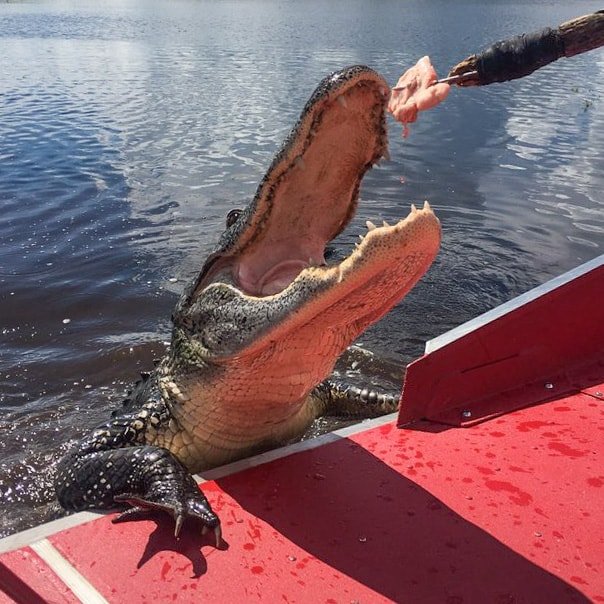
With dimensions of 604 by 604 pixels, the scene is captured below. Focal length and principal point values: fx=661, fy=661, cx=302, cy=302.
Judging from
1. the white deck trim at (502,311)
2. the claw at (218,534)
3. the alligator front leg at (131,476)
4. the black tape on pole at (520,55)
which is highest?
the black tape on pole at (520,55)

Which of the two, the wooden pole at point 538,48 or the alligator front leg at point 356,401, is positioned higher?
the wooden pole at point 538,48

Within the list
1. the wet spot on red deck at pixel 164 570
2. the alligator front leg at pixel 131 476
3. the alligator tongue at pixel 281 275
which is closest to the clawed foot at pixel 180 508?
the alligator front leg at pixel 131 476

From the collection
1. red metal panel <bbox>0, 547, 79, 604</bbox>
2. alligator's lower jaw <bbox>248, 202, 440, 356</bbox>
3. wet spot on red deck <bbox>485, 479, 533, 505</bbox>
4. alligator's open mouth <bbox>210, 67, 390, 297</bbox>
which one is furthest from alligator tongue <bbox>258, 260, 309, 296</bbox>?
red metal panel <bbox>0, 547, 79, 604</bbox>

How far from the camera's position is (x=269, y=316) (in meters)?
2.63

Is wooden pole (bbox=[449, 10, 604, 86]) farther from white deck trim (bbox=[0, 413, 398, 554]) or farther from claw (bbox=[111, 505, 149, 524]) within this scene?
claw (bbox=[111, 505, 149, 524])

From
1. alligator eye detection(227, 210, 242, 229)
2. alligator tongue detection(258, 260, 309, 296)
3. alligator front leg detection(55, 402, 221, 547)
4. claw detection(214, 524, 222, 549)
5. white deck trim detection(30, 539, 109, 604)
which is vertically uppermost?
alligator eye detection(227, 210, 242, 229)

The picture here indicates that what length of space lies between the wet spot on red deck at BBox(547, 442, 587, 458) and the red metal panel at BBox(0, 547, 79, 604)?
1.93 m

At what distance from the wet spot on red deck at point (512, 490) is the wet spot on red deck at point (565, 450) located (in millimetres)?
343

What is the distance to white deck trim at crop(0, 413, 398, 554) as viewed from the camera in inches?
87.6

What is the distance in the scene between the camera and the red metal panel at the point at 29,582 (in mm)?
1963

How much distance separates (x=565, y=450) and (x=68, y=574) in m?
1.97

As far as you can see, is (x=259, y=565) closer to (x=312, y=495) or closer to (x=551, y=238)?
(x=312, y=495)

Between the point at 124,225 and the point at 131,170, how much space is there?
3.18 meters

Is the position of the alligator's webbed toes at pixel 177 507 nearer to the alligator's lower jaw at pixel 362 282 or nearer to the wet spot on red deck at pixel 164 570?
the wet spot on red deck at pixel 164 570
